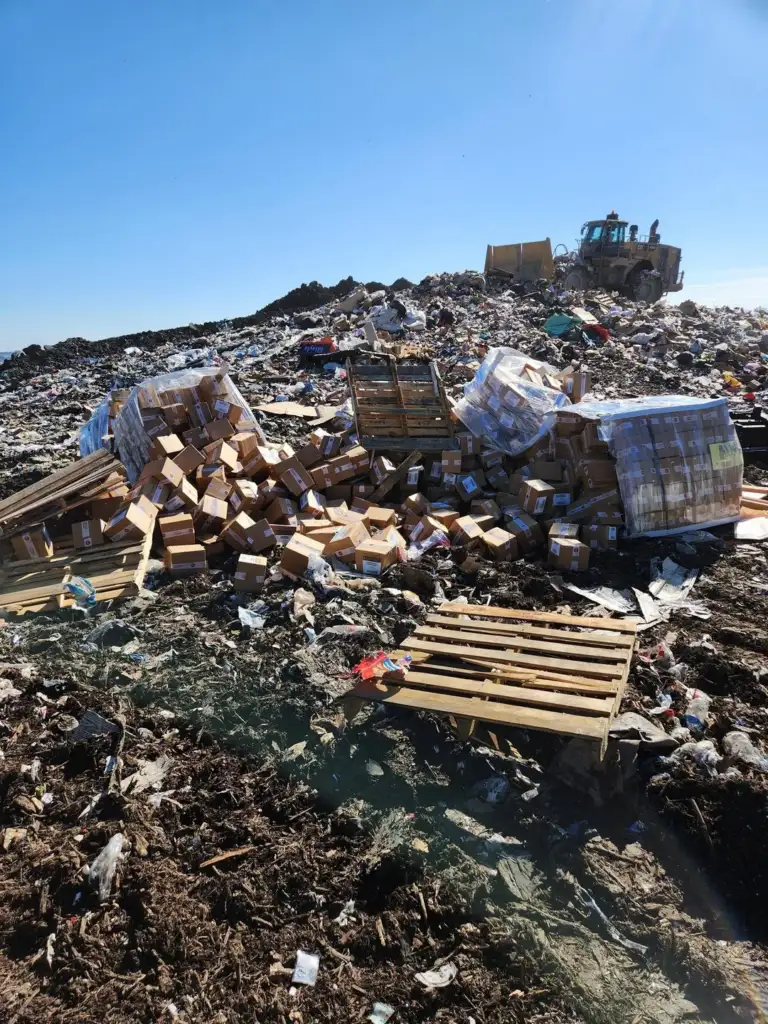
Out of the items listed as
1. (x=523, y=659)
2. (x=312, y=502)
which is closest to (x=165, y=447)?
(x=312, y=502)

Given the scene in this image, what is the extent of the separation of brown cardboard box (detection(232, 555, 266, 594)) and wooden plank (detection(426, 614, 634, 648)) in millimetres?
1331

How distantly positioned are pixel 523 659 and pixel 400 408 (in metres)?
3.79

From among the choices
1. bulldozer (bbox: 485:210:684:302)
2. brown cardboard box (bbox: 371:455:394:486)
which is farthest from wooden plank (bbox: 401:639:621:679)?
bulldozer (bbox: 485:210:684:302)

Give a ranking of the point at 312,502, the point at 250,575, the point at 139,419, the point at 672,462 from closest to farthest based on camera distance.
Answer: the point at 250,575
the point at 672,462
the point at 312,502
the point at 139,419

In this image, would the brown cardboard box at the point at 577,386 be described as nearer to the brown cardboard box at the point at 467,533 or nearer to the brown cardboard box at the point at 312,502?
the brown cardboard box at the point at 467,533

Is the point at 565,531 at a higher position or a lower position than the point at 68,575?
lower

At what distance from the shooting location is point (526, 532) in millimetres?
5055

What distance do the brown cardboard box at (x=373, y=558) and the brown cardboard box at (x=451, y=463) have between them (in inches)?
60.4

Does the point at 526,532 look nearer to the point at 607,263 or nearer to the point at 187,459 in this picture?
the point at 187,459

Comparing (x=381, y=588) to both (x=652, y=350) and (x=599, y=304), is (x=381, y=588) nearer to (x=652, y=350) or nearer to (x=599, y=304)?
(x=652, y=350)

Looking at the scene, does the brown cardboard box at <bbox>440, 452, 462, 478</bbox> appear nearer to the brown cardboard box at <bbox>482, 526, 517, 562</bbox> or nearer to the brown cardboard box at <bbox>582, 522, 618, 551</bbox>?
the brown cardboard box at <bbox>482, 526, 517, 562</bbox>

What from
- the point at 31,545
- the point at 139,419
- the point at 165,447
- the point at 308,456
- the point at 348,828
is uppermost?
the point at 139,419

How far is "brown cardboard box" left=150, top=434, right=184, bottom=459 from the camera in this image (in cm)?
555

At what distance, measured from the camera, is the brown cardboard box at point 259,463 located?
577cm
